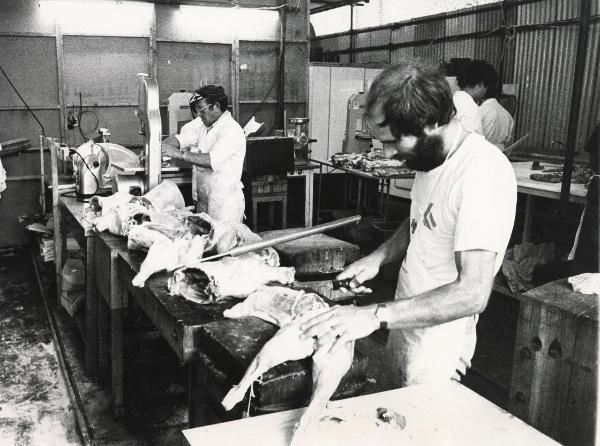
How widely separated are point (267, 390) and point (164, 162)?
5096mm

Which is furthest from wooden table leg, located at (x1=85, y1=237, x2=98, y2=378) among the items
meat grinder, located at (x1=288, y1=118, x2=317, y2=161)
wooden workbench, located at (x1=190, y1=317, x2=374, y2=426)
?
meat grinder, located at (x1=288, y1=118, x2=317, y2=161)

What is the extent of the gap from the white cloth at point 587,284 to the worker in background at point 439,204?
3.34 ft

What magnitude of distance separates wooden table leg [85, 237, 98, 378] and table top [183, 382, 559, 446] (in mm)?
2631

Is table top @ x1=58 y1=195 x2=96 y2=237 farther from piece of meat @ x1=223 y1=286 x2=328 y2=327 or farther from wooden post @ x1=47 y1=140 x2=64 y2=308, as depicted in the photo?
piece of meat @ x1=223 y1=286 x2=328 y2=327

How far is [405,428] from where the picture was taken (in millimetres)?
1481

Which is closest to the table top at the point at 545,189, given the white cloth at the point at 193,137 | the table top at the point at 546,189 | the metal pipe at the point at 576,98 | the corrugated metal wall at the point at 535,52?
the table top at the point at 546,189

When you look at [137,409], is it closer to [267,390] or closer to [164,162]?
[267,390]

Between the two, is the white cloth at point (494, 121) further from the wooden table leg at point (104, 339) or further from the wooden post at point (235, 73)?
the wooden table leg at point (104, 339)

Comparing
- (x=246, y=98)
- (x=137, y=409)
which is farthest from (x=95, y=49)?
(x=137, y=409)

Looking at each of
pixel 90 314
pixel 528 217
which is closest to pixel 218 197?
pixel 90 314

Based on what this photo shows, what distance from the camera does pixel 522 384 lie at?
2.76 metres

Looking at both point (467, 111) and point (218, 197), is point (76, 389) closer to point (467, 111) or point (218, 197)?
point (218, 197)

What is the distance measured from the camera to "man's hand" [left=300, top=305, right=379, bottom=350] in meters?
1.62

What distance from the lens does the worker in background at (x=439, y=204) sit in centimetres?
170
